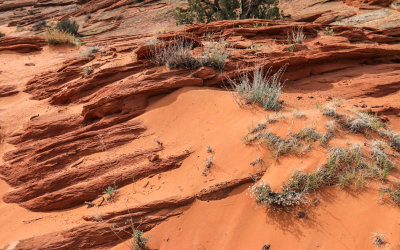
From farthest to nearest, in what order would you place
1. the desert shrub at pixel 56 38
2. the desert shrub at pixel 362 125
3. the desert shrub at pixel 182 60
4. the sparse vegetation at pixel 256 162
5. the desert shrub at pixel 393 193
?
1. the desert shrub at pixel 56 38
2. the desert shrub at pixel 182 60
3. the desert shrub at pixel 362 125
4. the sparse vegetation at pixel 256 162
5. the desert shrub at pixel 393 193

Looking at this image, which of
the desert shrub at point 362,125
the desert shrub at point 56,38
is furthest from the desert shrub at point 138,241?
the desert shrub at point 56,38

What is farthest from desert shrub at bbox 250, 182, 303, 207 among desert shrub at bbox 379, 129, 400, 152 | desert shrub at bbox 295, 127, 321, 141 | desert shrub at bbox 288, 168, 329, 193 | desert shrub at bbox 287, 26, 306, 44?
desert shrub at bbox 287, 26, 306, 44

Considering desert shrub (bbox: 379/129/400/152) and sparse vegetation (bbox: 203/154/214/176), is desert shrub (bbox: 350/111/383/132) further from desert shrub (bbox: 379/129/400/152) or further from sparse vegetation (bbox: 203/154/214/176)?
sparse vegetation (bbox: 203/154/214/176)

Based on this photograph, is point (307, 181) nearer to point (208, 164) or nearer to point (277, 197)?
point (277, 197)

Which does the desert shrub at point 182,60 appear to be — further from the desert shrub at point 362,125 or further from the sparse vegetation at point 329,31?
the sparse vegetation at point 329,31

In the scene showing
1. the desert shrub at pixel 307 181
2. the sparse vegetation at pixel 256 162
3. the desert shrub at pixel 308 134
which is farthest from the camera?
the desert shrub at pixel 308 134

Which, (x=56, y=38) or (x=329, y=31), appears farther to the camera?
(x=56, y=38)

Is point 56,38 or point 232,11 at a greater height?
point 232,11

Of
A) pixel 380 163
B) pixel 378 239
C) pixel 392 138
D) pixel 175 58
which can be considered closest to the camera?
pixel 378 239

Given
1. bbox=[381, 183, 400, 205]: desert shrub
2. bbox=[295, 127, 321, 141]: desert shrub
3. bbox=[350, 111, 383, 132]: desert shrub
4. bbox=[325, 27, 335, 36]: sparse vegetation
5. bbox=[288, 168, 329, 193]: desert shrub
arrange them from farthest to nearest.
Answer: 1. bbox=[325, 27, 335, 36]: sparse vegetation
2. bbox=[350, 111, 383, 132]: desert shrub
3. bbox=[295, 127, 321, 141]: desert shrub
4. bbox=[288, 168, 329, 193]: desert shrub
5. bbox=[381, 183, 400, 205]: desert shrub

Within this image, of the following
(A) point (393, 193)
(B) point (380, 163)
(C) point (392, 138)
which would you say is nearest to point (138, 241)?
(A) point (393, 193)

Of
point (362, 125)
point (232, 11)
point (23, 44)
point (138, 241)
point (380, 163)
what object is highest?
point (232, 11)

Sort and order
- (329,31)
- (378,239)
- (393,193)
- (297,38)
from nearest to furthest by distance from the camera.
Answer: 1. (378,239)
2. (393,193)
3. (297,38)
4. (329,31)

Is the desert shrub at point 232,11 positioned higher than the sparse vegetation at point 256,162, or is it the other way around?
the desert shrub at point 232,11
